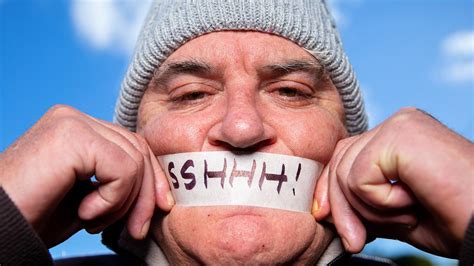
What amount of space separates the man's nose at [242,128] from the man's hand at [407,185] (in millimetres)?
296

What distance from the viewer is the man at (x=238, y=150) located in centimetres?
179

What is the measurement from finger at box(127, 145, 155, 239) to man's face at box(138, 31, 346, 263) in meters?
0.14

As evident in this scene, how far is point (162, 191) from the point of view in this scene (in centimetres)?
223

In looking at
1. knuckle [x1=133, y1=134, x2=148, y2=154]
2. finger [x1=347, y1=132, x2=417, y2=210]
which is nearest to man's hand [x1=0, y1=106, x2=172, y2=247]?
knuckle [x1=133, y1=134, x2=148, y2=154]

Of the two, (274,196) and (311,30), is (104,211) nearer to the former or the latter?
(274,196)

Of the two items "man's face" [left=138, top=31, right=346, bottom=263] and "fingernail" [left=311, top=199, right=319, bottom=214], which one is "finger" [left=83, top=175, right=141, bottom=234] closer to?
"man's face" [left=138, top=31, right=346, bottom=263]

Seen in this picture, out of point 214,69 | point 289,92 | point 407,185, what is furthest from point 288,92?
point 407,185

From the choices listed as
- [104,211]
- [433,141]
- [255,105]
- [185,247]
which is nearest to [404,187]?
[433,141]

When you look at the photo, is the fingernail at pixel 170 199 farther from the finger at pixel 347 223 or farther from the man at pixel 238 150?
the finger at pixel 347 223

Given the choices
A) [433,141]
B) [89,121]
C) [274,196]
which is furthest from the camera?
[274,196]

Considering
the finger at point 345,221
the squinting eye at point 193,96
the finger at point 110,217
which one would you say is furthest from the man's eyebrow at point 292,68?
the finger at point 110,217

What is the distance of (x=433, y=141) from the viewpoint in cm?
173

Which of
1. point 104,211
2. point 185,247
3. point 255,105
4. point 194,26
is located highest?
point 194,26

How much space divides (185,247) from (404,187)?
0.84 meters
